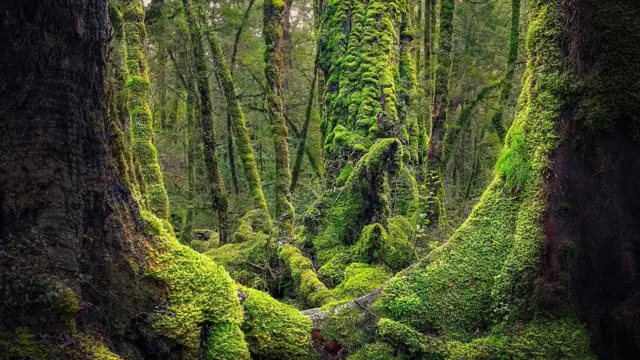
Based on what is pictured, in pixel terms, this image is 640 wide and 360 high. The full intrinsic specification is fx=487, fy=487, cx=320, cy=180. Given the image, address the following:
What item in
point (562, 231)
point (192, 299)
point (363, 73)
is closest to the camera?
point (192, 299)

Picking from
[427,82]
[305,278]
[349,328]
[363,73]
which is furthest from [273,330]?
[427,82]

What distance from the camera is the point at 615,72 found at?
167 inches

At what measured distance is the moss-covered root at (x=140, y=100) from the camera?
7973mm

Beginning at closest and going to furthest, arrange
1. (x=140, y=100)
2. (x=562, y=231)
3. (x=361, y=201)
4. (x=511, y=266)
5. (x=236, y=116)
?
1. (x=562, y=231)
2. (x=511, y=266)
3. (x=140, y=100)
4. (x=361, y=201)
5. (x=236, y=116)

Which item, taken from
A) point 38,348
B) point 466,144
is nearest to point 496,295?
point 38,348

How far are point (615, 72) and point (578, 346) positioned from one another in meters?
2.39

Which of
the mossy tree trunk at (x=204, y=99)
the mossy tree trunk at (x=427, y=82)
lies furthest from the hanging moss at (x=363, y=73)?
the mossy tree trunk at (x=204, y=99)

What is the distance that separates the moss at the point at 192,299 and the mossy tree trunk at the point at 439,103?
5.37m

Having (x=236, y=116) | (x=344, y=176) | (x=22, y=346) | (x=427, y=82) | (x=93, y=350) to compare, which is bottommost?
(x=93, y=350)

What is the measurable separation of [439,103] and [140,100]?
5500mm

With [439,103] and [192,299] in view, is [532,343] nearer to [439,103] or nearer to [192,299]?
[192,299]

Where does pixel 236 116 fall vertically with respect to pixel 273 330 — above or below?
above

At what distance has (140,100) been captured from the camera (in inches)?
315

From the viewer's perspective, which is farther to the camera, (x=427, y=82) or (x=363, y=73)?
(x=427, y=82)
